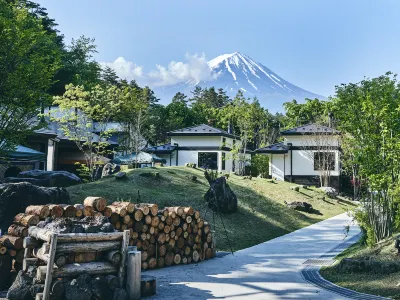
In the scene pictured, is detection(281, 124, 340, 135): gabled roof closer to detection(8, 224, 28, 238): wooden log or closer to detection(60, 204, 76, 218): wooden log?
detection(60, 204, 76, 218): wooden log

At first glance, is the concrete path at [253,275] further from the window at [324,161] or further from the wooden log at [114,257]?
the window at [324,161]

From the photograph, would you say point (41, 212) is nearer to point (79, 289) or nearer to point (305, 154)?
point (79, 289)

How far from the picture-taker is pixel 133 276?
7.08 meters

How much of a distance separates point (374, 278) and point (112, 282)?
519cm

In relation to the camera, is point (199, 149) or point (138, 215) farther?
point (199, 149)

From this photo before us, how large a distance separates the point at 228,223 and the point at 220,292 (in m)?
8.73

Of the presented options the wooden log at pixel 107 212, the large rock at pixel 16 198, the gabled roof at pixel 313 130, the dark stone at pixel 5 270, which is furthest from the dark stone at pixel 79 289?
the gabled roof at pixel 313 130

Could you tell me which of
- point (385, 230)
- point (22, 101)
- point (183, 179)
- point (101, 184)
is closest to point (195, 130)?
point (183, 179)

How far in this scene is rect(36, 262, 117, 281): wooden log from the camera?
6.50 metres

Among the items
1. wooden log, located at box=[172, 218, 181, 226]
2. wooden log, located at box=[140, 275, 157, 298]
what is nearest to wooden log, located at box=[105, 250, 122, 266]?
wooden log, located at box=[140, 275, 157, 298]

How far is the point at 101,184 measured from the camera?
18.6 m

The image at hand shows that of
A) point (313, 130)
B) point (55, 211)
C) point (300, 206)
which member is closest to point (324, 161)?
point (313, 130)

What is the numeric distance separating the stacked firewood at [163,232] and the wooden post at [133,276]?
2.57 m

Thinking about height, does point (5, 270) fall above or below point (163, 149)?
below
